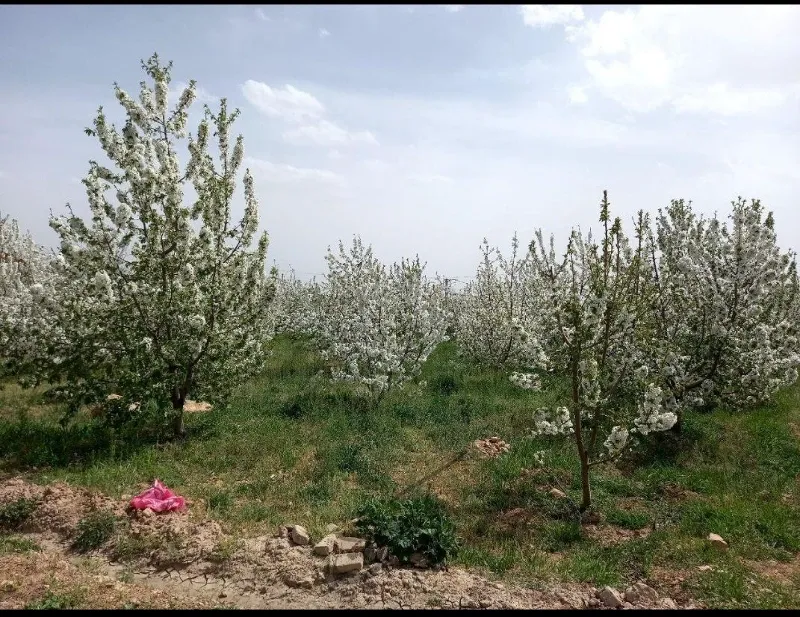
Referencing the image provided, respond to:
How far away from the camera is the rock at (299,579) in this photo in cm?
522

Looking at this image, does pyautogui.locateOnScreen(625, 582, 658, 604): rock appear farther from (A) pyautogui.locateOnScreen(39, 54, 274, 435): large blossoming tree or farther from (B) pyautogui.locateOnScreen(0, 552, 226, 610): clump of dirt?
(A) pyautogui.locateOnScreen(39, 54, 274, 435): large blossoming tree

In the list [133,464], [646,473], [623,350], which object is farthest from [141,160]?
[646,473]

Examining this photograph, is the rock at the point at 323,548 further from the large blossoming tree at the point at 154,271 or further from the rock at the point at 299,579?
the large blossoming tree at the point at 154,271

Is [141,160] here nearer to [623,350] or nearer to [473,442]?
[473,442]

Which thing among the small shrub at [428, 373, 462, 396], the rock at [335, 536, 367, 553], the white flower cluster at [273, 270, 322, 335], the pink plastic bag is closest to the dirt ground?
the pink plastic bag

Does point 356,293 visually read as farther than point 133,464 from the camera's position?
Yes

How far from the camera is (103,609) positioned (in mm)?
4738

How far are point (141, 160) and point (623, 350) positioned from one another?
763cm

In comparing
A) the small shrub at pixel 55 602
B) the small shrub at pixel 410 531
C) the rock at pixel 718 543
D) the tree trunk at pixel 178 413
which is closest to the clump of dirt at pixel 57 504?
the small shrub at pixel 55 602

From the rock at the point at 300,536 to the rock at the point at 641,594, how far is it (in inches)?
130

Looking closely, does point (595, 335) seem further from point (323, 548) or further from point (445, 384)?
point (445, 384)

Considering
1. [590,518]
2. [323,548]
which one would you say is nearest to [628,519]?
[590,518]

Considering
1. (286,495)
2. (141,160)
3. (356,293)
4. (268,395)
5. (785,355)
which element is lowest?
(286,495)

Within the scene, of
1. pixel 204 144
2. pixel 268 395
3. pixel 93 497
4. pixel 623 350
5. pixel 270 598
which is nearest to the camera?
pixel 270 598
